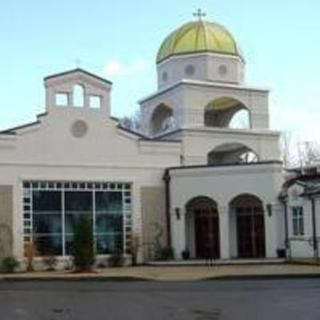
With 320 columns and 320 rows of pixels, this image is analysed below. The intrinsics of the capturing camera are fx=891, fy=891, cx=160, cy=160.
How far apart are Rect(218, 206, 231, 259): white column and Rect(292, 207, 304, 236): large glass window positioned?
10.9 ft

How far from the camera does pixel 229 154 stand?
51031mm

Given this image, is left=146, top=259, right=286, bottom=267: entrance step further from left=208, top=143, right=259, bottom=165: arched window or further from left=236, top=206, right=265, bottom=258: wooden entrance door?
left=208, top=143, right=259, bottom=165: arched window

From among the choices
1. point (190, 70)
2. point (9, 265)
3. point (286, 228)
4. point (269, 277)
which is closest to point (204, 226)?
point (286, 228)

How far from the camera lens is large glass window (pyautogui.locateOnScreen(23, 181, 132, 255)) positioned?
39531 mm

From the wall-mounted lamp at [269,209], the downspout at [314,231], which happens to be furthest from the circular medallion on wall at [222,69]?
the downspout at [314,231]

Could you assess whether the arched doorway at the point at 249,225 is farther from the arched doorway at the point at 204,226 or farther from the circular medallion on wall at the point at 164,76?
the circular medallion on wall at the point at 164,76

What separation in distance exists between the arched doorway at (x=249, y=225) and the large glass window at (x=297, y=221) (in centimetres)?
221

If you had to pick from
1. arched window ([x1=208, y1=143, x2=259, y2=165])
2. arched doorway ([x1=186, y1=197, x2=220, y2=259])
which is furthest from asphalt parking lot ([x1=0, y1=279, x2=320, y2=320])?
arched window ([x1=208, y1=143, x2=259, y2=165])

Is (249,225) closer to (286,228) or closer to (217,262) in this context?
(286,228)

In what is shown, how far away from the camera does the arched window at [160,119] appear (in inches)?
1943

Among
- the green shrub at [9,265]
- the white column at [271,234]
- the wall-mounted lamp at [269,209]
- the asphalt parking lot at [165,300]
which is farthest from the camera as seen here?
the wall-mounted lamp at [269,209]

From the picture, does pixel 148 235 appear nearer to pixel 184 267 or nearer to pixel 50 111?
pixel 184 267

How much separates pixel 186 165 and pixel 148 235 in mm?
4040

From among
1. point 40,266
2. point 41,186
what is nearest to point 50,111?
point 41,186
